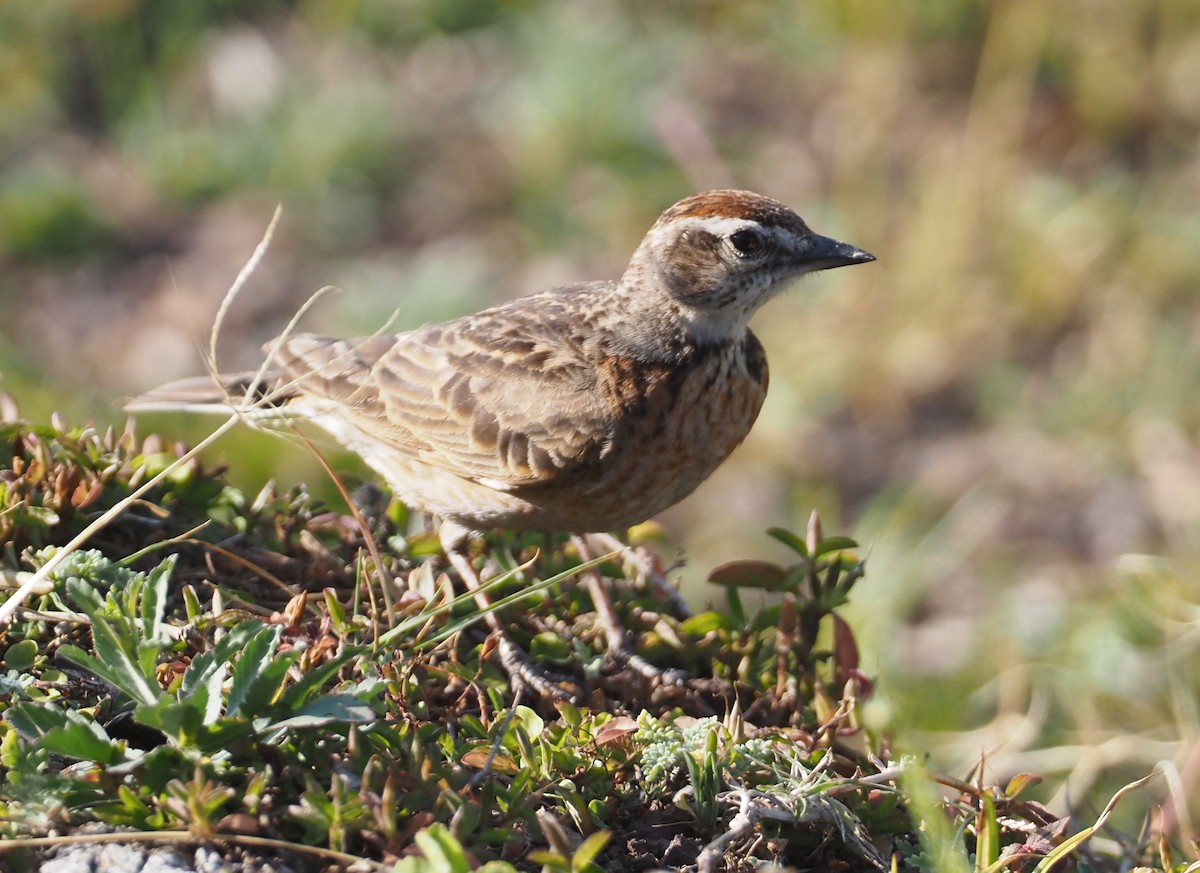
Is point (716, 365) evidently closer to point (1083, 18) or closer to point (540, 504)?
point (540, 504)

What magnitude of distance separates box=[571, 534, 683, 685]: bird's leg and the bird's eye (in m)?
1.20

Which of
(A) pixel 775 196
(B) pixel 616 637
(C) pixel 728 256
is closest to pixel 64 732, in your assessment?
(B) pixel 616 637

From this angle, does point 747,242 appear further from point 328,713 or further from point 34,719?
point 34,719

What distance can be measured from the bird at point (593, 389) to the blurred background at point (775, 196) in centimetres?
186

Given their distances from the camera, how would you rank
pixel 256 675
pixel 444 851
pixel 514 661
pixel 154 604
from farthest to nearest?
pixel 514 661 → pixel 154 604 → pixel 256 675 → pixel 444 851

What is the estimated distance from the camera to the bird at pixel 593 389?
433 cm

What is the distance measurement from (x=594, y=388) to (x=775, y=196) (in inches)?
205

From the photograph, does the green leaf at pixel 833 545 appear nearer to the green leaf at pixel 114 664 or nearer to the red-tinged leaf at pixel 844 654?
the red-tinged leaf at pixel 844 654

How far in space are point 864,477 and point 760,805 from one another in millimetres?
5258

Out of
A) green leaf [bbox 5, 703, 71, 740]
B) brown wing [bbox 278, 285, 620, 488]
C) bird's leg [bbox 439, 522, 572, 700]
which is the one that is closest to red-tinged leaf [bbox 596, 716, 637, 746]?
bird's leg [bbox 439, 522, 572, 700]

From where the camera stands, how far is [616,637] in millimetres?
3738

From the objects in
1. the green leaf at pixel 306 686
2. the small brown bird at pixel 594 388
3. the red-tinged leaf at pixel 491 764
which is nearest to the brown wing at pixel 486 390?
the small brown bird at pixel 594 388

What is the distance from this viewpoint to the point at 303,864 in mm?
2654

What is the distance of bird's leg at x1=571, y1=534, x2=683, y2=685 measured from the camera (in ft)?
11.9
